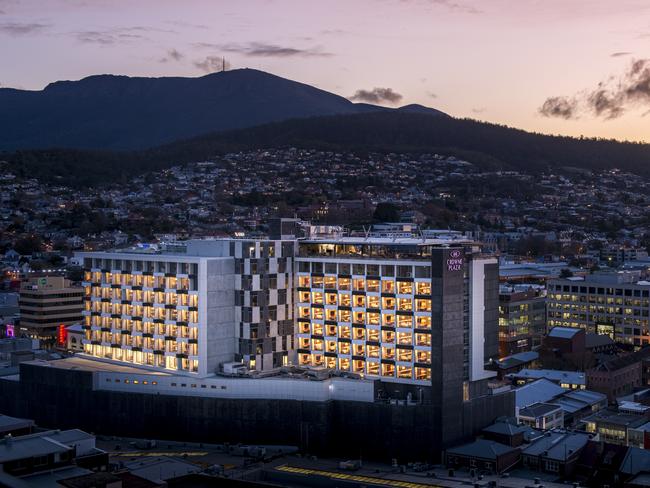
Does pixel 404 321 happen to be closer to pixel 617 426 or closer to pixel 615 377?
pixel 617 426

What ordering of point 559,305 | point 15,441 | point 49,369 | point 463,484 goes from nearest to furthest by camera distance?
point 15,441 < point 463,484 < point 49,369 < point 559,305

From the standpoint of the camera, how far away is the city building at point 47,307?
114m

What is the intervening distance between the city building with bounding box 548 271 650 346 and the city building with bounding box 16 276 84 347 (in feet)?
196

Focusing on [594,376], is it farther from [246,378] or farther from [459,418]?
[246,378]

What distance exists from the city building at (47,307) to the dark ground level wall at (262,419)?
43.7 meters

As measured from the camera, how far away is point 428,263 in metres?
63.2

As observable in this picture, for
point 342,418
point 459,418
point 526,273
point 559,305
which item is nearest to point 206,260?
point 342,418

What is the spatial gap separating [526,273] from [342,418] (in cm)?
9856

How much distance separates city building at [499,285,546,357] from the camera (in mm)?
114188

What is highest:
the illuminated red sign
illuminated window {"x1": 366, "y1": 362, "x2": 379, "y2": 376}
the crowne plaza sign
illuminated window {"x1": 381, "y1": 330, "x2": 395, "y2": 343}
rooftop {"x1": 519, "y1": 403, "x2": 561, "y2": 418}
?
the crowne plaza sign

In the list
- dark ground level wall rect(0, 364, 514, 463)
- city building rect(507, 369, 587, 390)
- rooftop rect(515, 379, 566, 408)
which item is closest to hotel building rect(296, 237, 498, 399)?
dark ground level wall rect(0, 364, 514, 463)

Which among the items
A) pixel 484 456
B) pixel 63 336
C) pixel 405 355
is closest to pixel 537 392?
pixel 405 355

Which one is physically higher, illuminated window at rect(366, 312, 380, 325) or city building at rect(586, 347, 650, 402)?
illuminated window at rect(366, 312, 380, 325)

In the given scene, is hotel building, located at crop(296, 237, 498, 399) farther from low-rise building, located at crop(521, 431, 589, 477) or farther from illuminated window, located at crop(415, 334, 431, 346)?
low-rise building, located at crop(521, 431, 589, 477)
